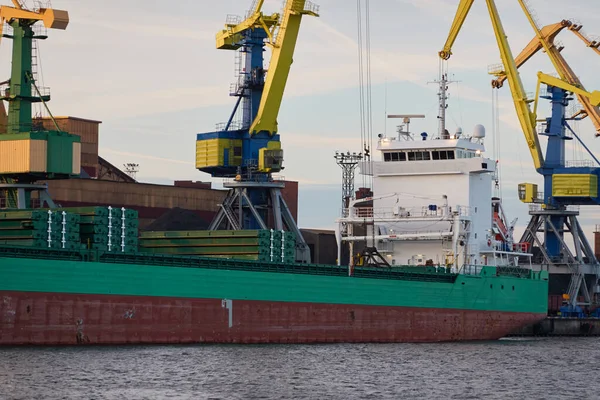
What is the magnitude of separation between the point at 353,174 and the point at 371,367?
41.6 metres

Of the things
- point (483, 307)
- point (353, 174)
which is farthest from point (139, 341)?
point (353, 174)

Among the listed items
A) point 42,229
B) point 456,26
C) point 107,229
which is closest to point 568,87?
point 456,26

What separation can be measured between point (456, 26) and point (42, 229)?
32.6m

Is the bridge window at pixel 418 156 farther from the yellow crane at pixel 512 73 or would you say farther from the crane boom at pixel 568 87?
the crane boom at pixel 568 87

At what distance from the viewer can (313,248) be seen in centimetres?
7288

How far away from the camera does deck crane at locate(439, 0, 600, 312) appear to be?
6694cm

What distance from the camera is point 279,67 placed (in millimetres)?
54125

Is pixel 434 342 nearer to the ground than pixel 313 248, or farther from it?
nearer to the ground

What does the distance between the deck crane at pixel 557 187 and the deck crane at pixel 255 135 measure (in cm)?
1731

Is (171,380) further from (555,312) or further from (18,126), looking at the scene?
(555,312)

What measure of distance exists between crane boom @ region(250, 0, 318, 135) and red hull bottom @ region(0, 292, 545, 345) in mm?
12200

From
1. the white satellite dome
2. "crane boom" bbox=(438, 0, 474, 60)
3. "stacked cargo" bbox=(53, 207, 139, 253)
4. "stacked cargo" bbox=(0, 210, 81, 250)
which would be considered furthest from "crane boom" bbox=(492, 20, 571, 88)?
"stacked cargo" bbox=(0, 210, 81, 250)

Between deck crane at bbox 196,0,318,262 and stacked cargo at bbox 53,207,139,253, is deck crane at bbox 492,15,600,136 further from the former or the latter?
stacked cargo at bbox 53,207,139,253

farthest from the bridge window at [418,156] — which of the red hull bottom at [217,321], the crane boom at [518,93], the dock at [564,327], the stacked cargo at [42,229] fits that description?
the stacked cargo at [42,229]
